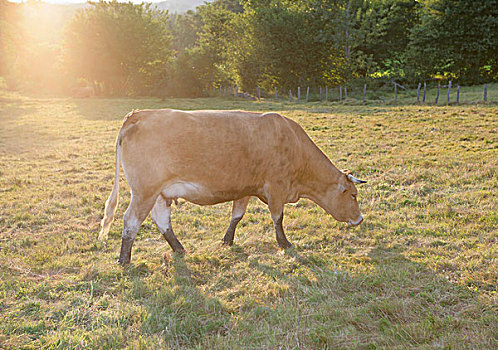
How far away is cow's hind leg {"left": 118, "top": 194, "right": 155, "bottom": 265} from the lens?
509 cm

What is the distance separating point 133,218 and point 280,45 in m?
32.7

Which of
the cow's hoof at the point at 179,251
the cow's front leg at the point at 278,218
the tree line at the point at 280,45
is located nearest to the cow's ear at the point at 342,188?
the cow's front leg at the point at 278,218

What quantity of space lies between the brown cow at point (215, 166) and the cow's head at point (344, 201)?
15mm

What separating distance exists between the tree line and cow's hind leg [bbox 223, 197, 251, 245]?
3077 centimetres

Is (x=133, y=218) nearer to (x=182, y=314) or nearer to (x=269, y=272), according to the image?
(x=182, y=314)

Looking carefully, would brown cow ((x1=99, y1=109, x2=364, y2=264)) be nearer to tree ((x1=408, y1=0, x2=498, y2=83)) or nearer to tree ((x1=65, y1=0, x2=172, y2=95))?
tree ((x1=408, y1=0, x2=498, y2=83))

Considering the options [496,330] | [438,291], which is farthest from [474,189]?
[496,330]

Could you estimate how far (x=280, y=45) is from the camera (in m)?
35.2

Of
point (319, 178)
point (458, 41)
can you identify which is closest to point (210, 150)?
point (319, 178)

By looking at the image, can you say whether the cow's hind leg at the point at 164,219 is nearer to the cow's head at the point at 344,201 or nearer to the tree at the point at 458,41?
the cow's head at the point at 344,201

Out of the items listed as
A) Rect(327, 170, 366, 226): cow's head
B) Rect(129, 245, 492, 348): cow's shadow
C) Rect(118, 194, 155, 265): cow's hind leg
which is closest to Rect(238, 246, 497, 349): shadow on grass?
Rect(129, 245, 492, 348): cow's shadow

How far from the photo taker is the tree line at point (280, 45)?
108 ft

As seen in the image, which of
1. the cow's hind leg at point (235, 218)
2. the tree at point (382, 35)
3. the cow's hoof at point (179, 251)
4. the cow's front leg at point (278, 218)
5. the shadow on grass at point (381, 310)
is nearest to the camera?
the shadow on grass at point (381, 310)

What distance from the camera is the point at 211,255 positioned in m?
5.62
